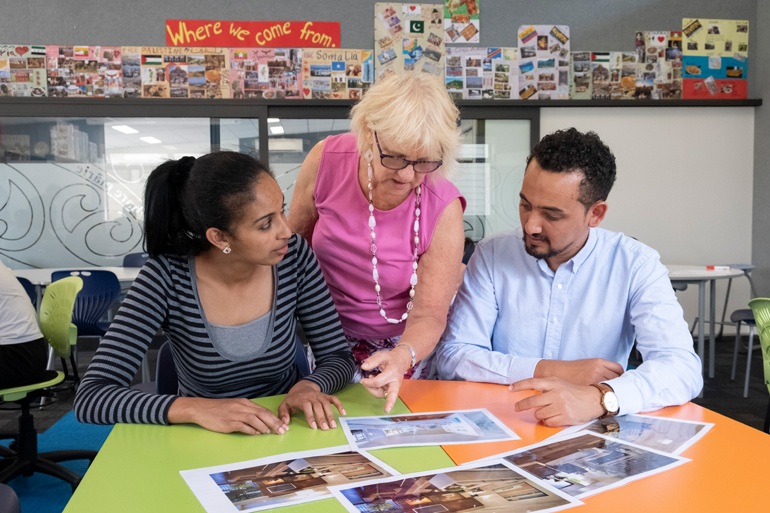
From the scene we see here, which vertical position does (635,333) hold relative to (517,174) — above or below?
below

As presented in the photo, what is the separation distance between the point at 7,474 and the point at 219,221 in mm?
1755

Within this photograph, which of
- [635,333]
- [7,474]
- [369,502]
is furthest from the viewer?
[7,474]

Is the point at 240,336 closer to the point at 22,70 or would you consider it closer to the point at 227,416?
the point at 227,416

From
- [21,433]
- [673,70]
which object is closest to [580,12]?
[673,70]

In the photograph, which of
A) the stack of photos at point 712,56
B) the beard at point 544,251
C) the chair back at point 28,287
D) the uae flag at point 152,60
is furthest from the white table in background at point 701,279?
the uae flag at point 152,60

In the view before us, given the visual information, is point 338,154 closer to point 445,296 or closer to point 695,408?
point 445,296

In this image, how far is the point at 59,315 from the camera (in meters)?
2.53

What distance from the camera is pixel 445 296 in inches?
59.2

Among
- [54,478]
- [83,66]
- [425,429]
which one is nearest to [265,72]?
[83,66]

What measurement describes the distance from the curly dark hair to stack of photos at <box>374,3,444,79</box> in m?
3.95

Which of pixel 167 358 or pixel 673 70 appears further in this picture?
pixel 673 70

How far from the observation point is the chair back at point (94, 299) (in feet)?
11.6

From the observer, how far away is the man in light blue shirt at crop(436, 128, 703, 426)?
4.25ft

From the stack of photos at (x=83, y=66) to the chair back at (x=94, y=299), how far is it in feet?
7.15
